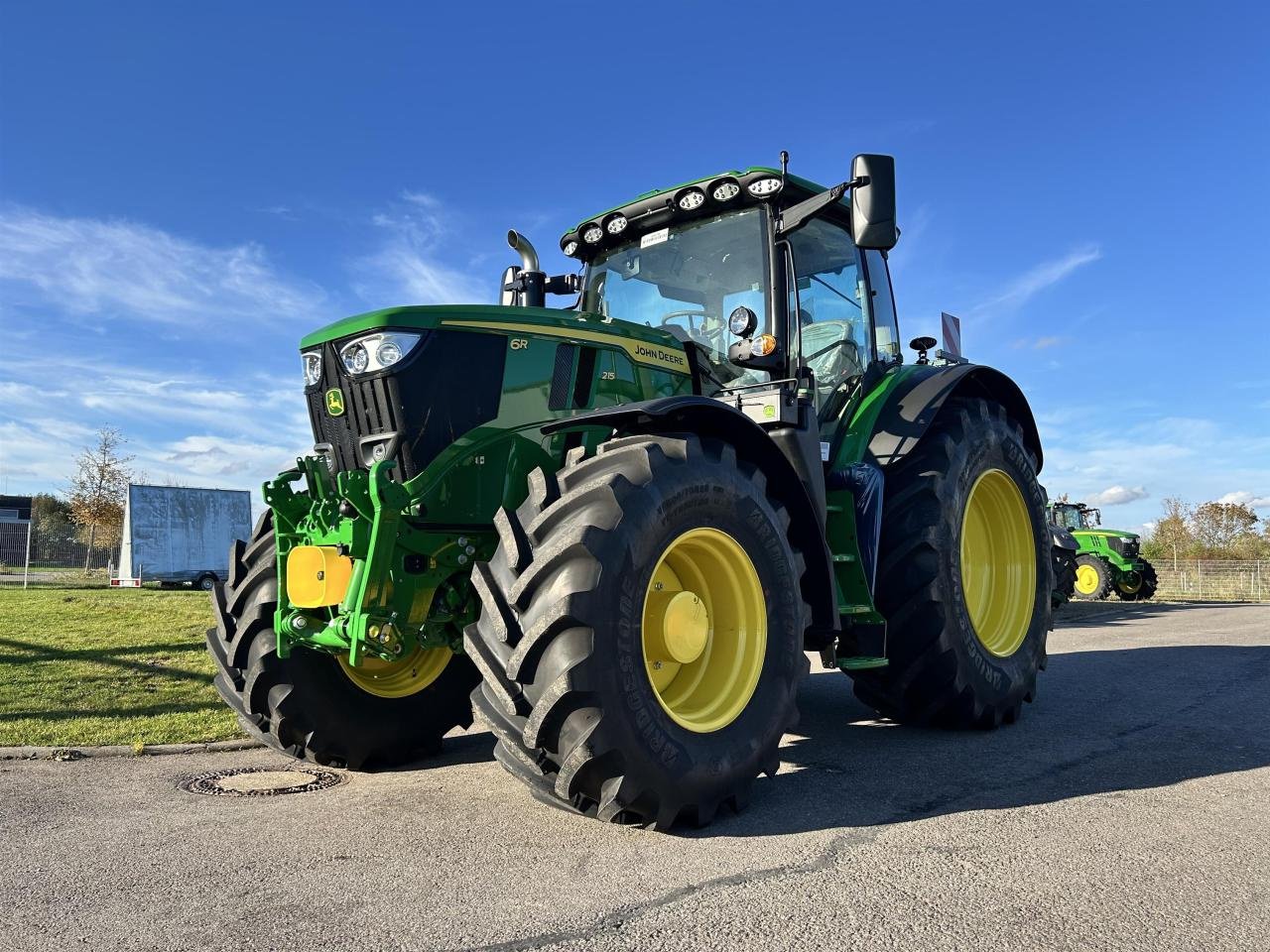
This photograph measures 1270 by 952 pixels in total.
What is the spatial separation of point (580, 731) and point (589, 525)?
0.72m

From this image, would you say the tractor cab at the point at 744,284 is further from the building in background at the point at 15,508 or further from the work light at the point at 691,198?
the building in background at the point at 15,508

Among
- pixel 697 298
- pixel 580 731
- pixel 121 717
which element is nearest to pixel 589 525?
pixel 580 731

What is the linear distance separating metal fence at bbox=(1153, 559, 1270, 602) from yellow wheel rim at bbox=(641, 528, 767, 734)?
30.9 m

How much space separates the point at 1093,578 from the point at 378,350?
976 inches

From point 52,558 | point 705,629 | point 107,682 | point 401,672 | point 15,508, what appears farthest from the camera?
point 15,508

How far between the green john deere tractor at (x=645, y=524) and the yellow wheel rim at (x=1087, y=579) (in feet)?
67.8

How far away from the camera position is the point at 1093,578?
982 inches

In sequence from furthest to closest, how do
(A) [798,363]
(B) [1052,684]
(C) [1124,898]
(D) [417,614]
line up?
(B) [1052,684] < (A) [798,363] < (D) [417,614] < (C) [1124,898]

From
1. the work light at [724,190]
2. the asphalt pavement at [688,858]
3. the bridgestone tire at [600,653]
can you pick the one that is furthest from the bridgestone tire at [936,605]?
the work light at [724,190]

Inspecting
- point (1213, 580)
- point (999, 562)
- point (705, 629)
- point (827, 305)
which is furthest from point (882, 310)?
point (1213, 580)

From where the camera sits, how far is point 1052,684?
7.71 m

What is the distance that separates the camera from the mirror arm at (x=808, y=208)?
4852 mm

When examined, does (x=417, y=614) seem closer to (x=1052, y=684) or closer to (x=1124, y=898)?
(x=1124, y=898)

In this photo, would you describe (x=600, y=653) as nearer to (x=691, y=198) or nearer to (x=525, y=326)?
(x=525, y=326)
